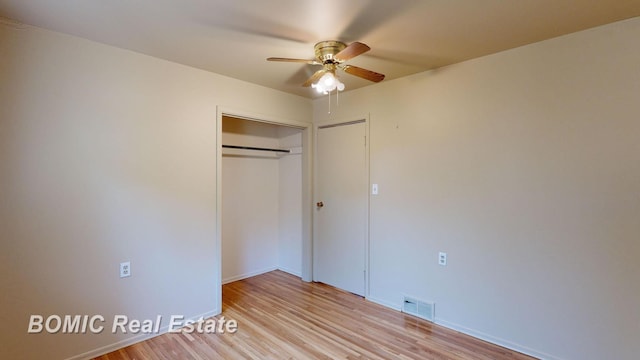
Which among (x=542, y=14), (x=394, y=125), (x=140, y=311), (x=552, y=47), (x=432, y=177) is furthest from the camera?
(x=394, y=125)

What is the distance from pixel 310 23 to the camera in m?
1.95

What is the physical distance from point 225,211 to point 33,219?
2.02m

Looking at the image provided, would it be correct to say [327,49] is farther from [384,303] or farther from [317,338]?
[384,303]

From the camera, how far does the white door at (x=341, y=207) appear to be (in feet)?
11.3

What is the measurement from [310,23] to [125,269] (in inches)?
90.8

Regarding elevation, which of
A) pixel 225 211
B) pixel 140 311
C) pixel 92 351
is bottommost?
pixel 92 351

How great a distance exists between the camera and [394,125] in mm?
3098

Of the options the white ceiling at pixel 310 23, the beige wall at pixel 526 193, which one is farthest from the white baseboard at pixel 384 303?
the white ceiling at pixel 310 23

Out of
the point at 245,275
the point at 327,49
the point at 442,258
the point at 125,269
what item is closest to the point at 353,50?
the point at 327,49

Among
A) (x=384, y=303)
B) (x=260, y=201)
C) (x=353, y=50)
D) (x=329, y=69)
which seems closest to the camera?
(x=353, y=50)

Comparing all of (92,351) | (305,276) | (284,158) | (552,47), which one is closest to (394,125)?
(552,47)

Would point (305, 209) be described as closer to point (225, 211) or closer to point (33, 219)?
point (225, 211)

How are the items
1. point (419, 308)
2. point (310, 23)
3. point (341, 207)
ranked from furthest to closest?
point (341, 207) → point (419, 308) → point (310, 23)

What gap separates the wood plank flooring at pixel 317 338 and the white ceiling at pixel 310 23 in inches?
92.4
